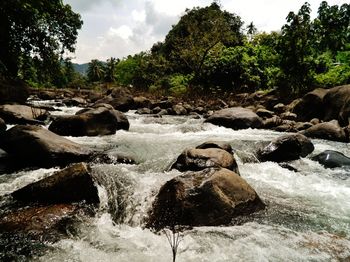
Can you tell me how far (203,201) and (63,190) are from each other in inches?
79.7

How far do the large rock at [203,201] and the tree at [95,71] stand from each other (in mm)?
64572

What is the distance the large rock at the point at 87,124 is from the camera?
30.7 feet

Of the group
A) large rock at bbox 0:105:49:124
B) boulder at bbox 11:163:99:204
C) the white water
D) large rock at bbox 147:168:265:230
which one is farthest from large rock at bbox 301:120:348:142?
large rock at bbox 0:105:49:124

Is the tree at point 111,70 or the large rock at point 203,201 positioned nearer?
the large rock at point 203,201

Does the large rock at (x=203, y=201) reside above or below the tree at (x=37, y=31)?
below

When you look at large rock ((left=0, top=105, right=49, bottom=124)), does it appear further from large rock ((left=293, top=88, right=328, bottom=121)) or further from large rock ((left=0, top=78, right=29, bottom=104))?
large rock ((left=293, top=88, right=328, bottom=121))

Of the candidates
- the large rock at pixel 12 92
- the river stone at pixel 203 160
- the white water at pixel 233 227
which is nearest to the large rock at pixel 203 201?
the white water at pixel 233 227

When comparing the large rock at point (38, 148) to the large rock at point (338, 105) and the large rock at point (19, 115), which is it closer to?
the large rock at point (19, 115)

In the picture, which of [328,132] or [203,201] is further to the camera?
[328,132]

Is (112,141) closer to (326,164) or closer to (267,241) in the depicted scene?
(326,164)

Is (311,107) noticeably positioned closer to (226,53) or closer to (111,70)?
(226,53)

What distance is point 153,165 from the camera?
686 centimetres

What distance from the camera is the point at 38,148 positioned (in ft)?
21.6

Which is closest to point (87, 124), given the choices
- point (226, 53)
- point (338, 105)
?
point (338, 105)
